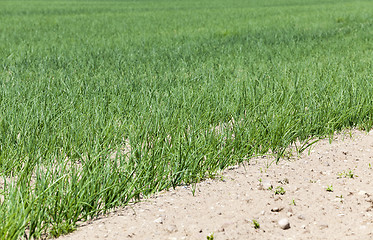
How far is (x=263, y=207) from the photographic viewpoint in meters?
2.64

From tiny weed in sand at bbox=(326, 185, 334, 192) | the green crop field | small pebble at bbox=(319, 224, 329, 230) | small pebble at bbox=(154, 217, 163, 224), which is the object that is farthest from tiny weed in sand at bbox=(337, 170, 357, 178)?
small pebble at bbox=(154, 217, 163, 224)

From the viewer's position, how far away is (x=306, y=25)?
1247 centimetres

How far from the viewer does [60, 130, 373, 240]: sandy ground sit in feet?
7.68

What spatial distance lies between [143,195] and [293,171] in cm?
113

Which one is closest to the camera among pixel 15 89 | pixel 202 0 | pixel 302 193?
pixel 302 193

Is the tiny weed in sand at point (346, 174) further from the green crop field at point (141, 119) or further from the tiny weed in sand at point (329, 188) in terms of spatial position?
the green crop field at point (141, 119)

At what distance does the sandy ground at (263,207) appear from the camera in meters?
2.34

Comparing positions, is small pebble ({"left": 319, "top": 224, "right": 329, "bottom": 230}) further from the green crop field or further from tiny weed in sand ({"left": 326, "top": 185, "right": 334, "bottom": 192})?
the green crop field

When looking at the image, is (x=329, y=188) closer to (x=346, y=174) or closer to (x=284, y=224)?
(x=346, y=174)

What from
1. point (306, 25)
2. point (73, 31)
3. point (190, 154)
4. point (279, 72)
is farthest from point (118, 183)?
point (306, 25)

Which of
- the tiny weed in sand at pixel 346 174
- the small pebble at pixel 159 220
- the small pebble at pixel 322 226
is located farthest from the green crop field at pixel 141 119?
the small pebble at pixel 322 226

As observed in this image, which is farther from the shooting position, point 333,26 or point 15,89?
point 333,26

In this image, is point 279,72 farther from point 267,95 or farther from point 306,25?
point 306,25

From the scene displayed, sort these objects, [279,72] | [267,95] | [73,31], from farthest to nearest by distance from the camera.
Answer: [73,31], [279,72], [267,95]
